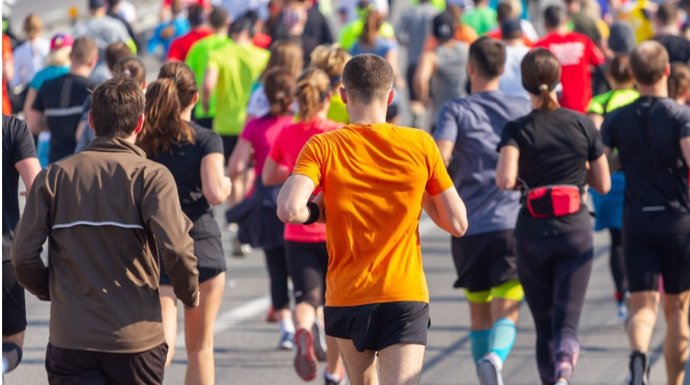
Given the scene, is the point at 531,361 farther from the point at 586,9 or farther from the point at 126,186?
the point at 586,9

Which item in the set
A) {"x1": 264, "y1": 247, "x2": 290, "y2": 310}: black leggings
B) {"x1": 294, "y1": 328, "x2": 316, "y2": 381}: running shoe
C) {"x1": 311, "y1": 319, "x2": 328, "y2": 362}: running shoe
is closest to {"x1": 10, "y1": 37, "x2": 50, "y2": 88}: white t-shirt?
{"x1": 264, "y1": 247, "x2": 290, "y2": 310}: black leggings

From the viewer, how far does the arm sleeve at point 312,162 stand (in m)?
5.88

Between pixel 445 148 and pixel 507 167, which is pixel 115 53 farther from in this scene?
pixel 507 167

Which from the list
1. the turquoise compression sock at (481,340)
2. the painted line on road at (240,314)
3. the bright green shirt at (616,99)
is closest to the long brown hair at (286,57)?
the painted line on road at (240,314)

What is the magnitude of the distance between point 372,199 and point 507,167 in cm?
205

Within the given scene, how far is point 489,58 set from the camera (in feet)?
27.6

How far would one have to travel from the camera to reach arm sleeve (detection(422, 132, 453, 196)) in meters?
6.02

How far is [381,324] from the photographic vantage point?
600cm

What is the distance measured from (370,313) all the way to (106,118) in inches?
49.4

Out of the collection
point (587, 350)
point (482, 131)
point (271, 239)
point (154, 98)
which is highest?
point (154, 98)

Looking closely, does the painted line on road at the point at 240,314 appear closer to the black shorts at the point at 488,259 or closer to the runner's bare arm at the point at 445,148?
the black shorts at the point at 488,259

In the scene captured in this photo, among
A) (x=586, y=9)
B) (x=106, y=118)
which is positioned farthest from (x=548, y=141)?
(x=586, y=9)

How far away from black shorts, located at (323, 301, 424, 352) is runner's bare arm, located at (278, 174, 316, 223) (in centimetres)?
44

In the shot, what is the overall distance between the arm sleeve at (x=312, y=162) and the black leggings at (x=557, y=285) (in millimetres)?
2349
